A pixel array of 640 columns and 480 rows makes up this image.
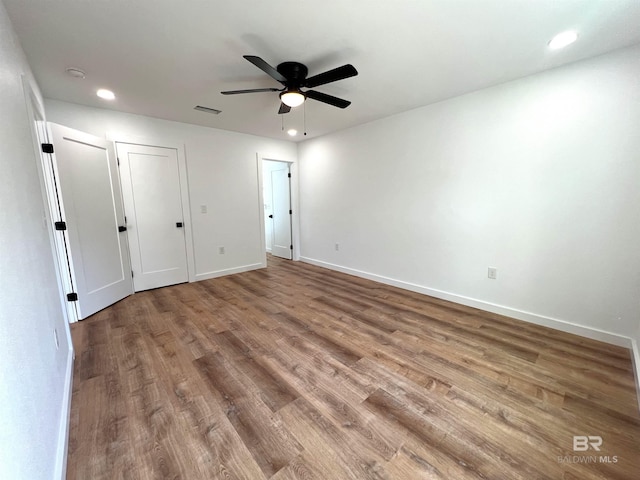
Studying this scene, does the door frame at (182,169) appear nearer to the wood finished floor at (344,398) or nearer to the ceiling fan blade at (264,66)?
the wood finished floor at (344,398)

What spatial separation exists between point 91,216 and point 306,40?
3066mm

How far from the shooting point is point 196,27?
1760mm

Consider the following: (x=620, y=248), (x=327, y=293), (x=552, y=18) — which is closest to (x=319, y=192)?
(x=327, y=293)

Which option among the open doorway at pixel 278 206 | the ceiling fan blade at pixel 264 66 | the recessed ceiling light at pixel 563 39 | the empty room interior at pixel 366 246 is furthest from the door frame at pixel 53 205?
the recessed ceiling light at pixel 563 39

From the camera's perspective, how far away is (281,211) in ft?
18.7

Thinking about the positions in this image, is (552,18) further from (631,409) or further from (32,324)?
(32,324)

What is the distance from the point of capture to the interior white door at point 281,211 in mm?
Answer: 5461

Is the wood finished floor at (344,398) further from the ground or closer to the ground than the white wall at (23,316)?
closer to the ground

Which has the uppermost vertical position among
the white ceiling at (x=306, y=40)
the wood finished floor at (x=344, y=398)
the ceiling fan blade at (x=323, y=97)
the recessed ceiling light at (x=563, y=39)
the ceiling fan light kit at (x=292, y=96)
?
the white ceiling at (x=306, y=40)

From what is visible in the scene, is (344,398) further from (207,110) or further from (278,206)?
(278,206)

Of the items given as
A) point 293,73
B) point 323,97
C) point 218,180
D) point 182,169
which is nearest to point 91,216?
point 182,169

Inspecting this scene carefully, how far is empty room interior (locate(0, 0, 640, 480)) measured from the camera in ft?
4.25

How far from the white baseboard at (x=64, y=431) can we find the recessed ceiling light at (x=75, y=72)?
249 cm

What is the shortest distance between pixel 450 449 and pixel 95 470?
179cm
